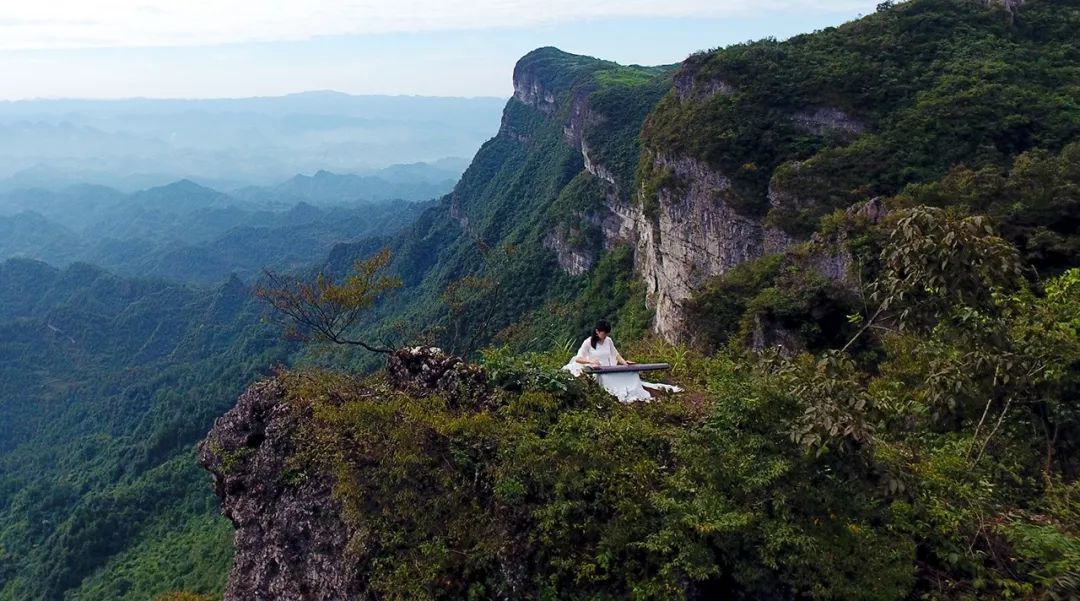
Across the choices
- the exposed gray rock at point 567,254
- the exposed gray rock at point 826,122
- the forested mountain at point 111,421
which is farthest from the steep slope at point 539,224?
the forested mountain at point 111,421

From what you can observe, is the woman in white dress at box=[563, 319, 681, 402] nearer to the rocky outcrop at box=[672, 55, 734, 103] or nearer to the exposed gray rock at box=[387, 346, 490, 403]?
the exposed gray rock at box=[387, 346, 490, 403]

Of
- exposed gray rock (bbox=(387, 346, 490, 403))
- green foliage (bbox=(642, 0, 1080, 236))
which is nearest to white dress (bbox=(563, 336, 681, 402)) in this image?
exposed gray rock (bbox=(387, 346, 490, 403))

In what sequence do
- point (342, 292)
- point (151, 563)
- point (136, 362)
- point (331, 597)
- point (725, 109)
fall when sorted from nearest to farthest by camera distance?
point (331, 597), point (342, 292), point (725, 109), point (151, 563), point (136, 362)

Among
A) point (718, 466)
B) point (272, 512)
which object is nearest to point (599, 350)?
point (718, 466)

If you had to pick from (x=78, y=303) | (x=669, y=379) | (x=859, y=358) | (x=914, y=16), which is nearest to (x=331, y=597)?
(x=669, y=379)

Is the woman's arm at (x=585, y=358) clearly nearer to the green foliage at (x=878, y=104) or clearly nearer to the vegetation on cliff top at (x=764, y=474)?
the vegetation on cliff top at (x=764, y=474)

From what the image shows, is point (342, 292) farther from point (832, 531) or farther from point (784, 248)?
point (784, 248)

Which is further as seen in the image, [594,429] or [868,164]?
[868,164]
